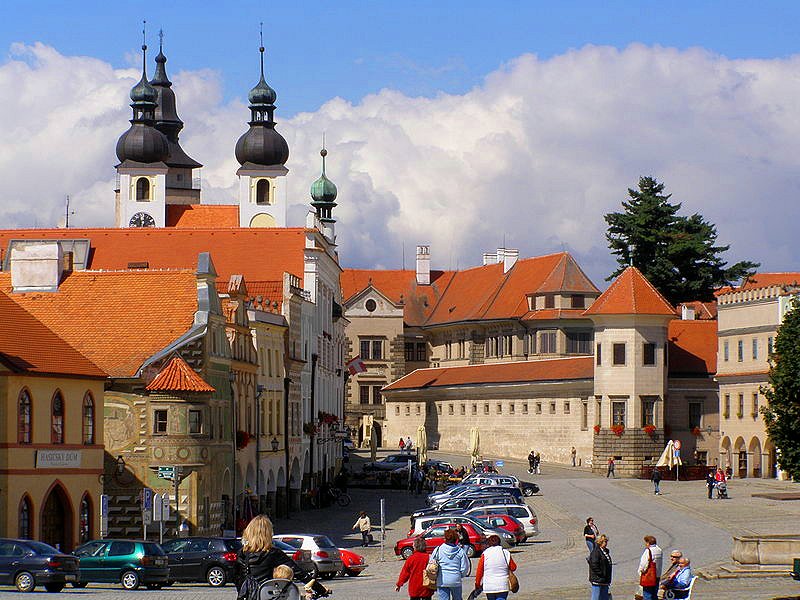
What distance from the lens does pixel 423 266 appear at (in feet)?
490

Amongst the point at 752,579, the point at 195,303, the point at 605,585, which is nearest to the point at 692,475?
the point at 195,303

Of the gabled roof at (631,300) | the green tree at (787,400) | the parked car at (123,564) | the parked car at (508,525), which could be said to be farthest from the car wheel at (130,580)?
the gabled roof at (631,300)

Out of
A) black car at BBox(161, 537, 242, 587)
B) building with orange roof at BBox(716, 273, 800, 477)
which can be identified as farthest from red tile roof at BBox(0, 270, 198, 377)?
building with orange roof at BBox(716, 273, 800, 477)

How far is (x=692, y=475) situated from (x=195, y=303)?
39786 millimetres

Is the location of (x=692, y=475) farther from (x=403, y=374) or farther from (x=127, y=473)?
(x=403, y=374)

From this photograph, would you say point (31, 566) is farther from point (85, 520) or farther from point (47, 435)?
point (85, 520)

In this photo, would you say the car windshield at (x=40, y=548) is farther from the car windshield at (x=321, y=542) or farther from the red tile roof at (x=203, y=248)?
the red tile roof at (x=203, y=248)

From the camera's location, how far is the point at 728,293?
95.8 m

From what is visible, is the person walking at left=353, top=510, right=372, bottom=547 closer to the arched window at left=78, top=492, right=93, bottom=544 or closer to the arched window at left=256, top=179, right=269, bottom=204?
the arched window at left=78, top=492, right=93, bottom=544

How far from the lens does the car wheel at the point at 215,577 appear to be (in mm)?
42938

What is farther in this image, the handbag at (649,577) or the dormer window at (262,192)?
the dormer window at (262,192)

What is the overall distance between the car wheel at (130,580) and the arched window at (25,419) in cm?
950

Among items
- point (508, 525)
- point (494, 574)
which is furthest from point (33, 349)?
point (494, 574)

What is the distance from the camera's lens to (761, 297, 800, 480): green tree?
241 feet
